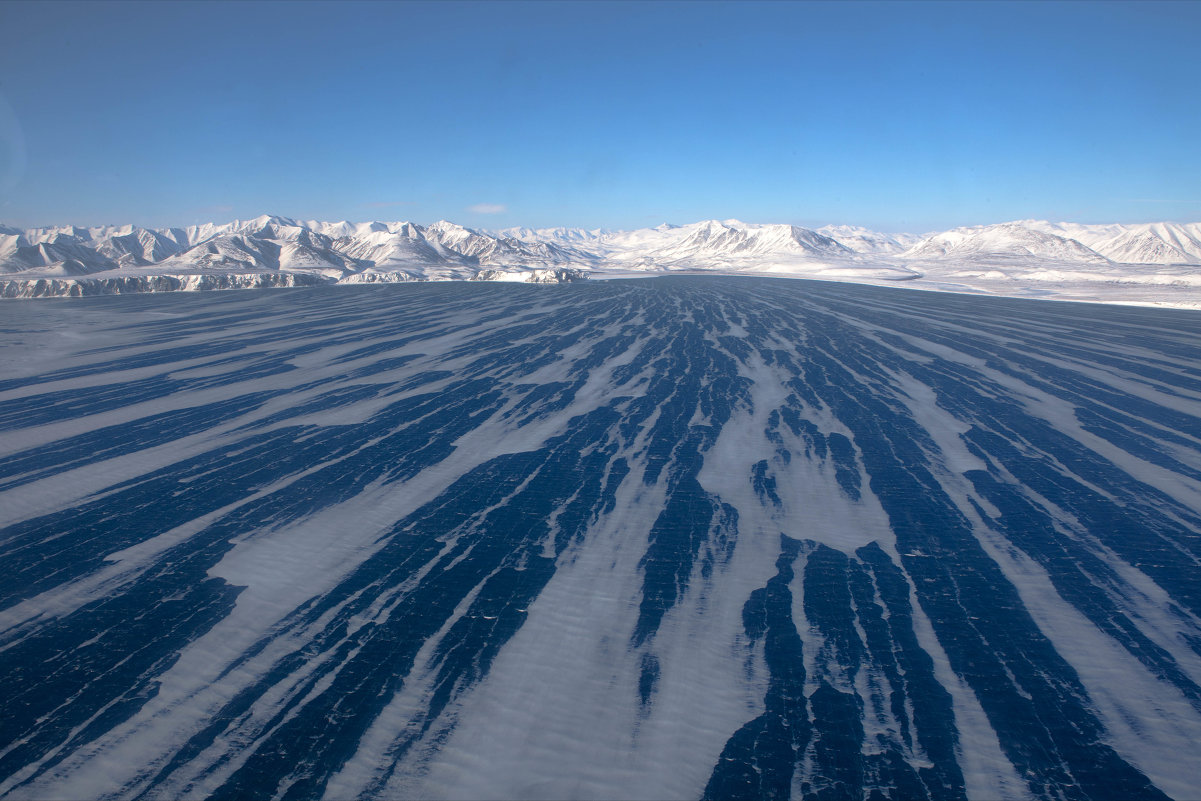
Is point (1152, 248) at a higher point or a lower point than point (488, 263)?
higher

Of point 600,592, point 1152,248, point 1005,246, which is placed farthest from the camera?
point 1152,248

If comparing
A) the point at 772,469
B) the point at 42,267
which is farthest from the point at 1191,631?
the point at 42,267

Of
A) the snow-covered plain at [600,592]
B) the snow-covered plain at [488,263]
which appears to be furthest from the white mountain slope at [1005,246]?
the snow-covered plain at [600,592]

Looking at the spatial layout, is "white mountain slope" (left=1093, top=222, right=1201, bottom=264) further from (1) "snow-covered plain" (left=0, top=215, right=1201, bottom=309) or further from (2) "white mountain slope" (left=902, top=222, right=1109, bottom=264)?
(2) "white mountain slope" (left=902, top=222, right=1109, bottom=264)

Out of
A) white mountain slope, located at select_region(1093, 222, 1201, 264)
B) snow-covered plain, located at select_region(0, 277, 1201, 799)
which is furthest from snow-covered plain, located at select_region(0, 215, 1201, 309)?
snow-covered plain, located at select_region(0, 277, 1201, 799)

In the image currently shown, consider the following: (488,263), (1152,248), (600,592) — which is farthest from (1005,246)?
(600,592)

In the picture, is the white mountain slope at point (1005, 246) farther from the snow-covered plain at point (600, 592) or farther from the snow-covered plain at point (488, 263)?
the snow-covered plain at point (600, 592)

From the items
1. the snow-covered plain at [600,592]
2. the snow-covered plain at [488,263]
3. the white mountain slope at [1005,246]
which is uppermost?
the white mountain slope at [1005,246]

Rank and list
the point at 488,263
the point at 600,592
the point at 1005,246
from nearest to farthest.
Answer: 1. the point at 600,592
2. the point at 488,263
3. the point at 1005,246

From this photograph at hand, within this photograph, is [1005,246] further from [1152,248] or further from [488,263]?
[488,263]
